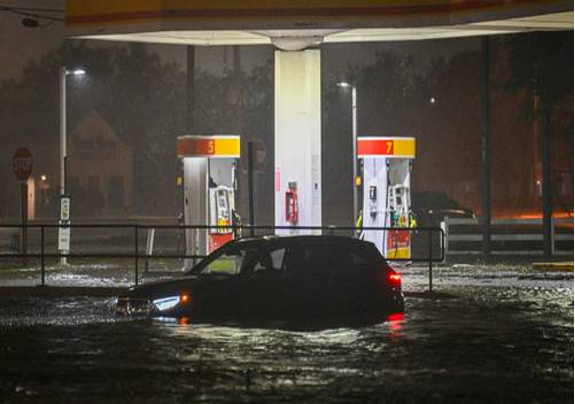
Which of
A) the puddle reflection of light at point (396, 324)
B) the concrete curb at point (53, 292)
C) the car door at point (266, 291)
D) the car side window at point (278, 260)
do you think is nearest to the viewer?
the car door at point (266, 291)

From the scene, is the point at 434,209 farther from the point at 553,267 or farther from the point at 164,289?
the point at 164,289

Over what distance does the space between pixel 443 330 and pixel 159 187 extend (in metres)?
83.0

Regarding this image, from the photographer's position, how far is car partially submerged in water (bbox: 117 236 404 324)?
16719 millimetres

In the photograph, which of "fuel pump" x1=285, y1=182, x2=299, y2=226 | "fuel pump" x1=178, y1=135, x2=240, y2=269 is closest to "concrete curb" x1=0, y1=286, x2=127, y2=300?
"fuel pump" x1=178, y1=135, x2=240, y2=269

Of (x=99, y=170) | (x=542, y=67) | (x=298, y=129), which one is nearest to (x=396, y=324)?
(x=298, y=129)

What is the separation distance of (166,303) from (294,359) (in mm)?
3088

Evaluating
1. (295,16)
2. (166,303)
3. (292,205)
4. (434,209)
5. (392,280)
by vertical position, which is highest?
(295,16)

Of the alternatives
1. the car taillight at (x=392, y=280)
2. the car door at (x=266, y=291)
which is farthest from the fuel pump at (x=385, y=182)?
the car door at (x=266, y=291)

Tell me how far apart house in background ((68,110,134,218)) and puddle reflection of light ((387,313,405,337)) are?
82026mm

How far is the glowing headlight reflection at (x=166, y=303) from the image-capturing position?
55.0 ft

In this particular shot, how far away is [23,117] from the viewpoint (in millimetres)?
106875

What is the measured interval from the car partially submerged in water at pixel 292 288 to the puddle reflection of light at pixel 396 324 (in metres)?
0.32

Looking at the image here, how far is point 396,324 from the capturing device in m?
18.4

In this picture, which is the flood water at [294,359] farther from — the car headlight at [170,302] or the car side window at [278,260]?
the car side window at [278,260]
